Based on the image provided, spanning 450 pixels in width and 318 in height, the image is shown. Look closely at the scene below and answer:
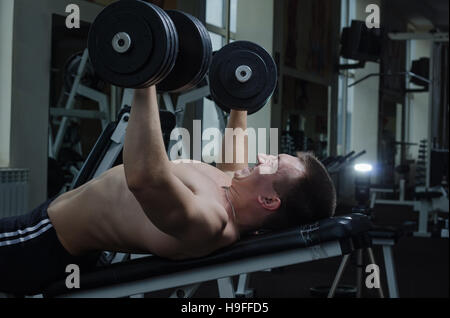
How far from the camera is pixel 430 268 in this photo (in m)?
3.96

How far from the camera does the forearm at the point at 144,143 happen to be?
1063mm

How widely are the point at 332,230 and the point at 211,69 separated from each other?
Result: 1.92 ft

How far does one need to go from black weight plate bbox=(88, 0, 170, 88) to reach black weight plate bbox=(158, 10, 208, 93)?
19cm

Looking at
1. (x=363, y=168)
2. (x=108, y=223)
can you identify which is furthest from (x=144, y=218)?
(x=363, y=168)

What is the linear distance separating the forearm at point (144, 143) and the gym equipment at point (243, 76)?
58 cm

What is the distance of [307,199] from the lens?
143cm

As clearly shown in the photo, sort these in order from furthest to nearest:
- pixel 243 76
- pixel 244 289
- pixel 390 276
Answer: pixel 244 289 < pixel 390 276 < pixel 243 76

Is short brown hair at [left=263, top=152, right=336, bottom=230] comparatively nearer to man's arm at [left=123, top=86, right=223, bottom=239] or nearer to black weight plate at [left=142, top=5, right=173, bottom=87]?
man's arm at [left=123, top=86, right=223, bottom=239]

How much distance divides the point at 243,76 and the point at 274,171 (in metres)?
0.33

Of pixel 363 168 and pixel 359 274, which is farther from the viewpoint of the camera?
pixel 363 168

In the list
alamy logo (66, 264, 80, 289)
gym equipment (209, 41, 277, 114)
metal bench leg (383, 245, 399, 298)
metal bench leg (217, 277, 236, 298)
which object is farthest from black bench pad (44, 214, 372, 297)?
metal bench leg (383, 245, 399, 298)

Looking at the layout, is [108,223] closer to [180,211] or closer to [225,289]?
[180,211]
